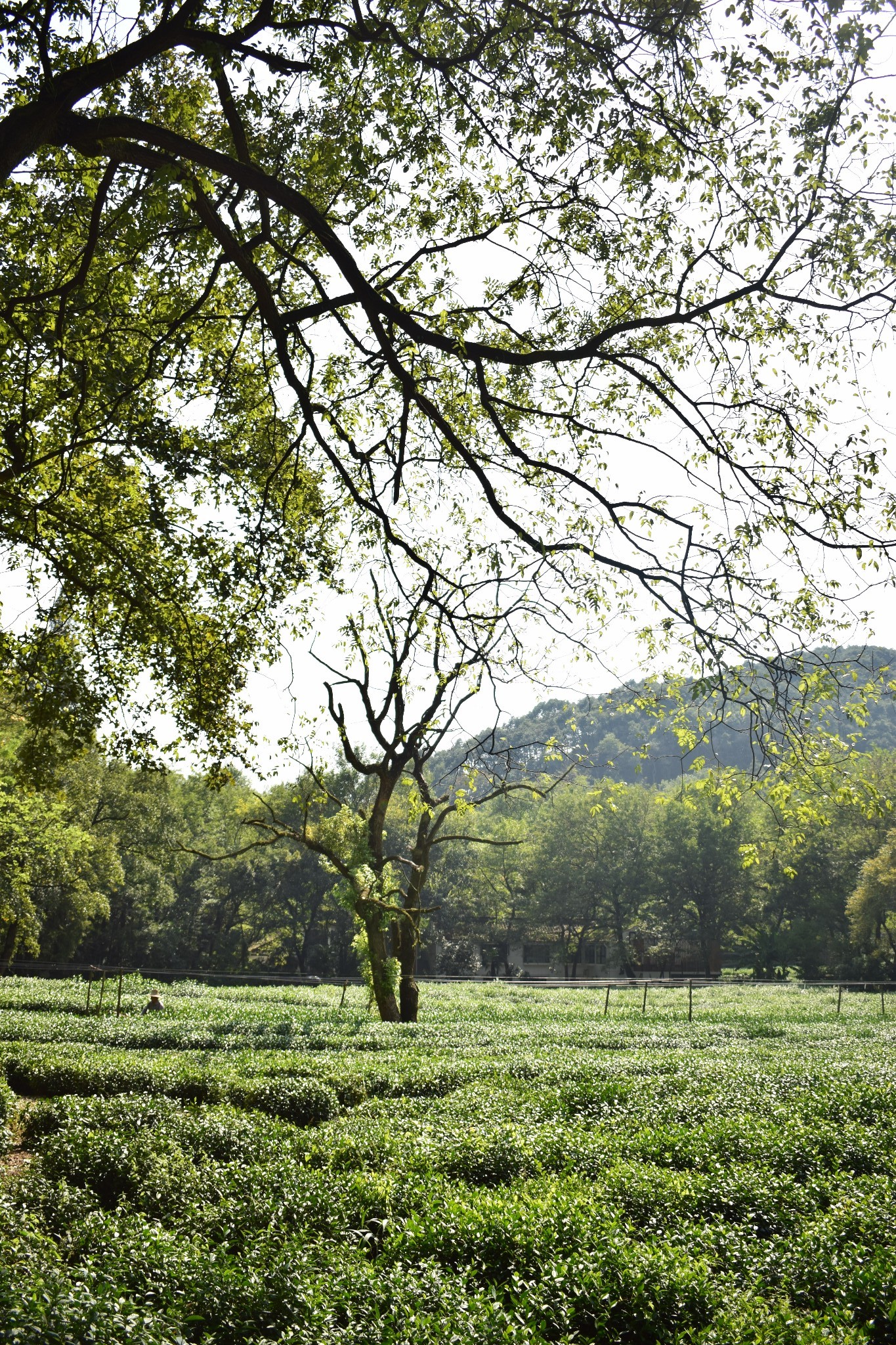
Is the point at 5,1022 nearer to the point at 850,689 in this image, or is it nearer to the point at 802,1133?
the point at 802,1133

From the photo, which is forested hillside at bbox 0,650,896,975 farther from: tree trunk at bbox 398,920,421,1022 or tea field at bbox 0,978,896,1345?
tea field at bbox 0,978,896,1345

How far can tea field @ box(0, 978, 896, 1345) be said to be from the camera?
4.94 meters

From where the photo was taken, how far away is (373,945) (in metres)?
21.6

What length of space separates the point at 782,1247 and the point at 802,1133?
319cm

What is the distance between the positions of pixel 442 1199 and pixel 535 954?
73.7 m

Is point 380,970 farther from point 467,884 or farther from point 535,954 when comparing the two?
point 535,954

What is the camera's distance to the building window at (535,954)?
76750 millimetres

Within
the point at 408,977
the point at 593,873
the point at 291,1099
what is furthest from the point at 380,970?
the point at 593,873

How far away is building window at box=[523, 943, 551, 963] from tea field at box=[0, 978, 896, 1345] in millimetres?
64076

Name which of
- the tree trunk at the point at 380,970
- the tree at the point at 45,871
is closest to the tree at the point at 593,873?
the tree at the point at 45,871

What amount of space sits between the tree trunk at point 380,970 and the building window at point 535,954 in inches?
2214

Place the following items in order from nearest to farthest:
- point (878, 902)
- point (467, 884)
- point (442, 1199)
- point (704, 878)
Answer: point (442, 1199) < point (878, 902) < point (704, 878) < point (467, 884)

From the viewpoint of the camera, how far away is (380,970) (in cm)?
2233

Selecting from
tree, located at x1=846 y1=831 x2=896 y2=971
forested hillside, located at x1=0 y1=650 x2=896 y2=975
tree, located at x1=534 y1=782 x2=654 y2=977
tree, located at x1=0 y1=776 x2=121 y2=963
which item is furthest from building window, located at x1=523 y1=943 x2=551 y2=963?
tree, located at x1=0 y1=776 x2=121 y2=963
